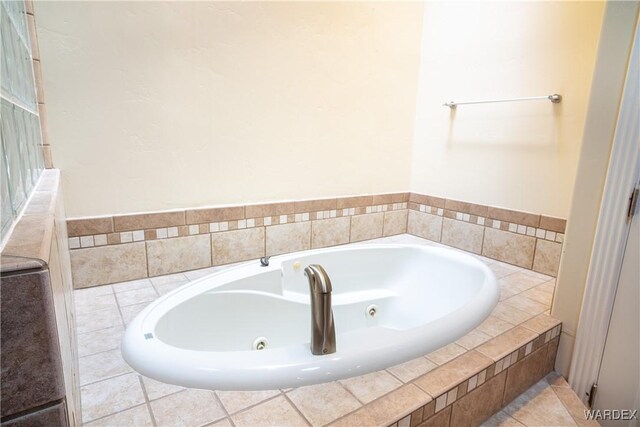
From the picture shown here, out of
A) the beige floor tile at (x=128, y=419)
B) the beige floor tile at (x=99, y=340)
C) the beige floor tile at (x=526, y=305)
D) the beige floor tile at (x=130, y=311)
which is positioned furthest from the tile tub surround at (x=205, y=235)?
the beige floor tile at (x=526, y=305)

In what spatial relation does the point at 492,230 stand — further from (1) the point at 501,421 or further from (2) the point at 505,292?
(1) the point at 501,421

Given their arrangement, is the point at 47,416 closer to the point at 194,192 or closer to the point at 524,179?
the point at 194,192

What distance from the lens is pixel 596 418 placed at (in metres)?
1.38

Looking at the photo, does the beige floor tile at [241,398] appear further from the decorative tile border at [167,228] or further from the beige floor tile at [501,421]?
the decorative tile border at [167,228]

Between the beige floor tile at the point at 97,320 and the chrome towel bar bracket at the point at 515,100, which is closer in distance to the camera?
the beige floor tile at the point at 97,320

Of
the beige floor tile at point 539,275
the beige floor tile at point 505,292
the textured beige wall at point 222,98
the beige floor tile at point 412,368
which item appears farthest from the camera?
the beige floor tile at point 539,275

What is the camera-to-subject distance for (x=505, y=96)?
2.10 metres

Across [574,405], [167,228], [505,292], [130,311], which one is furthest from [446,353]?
→ [167,228]

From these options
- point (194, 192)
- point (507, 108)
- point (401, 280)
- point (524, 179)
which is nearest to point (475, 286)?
point (401, 280)

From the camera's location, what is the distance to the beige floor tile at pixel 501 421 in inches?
50.0

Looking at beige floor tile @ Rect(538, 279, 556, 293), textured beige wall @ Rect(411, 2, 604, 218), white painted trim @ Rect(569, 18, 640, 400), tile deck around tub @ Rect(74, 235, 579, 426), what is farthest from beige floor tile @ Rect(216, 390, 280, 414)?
textured beige wall @ Rect(411, 2, 604, 218)

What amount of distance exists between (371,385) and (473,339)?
50 cm

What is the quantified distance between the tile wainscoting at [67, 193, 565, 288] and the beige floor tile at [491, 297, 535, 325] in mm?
583

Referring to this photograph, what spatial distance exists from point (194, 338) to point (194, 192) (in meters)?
0.70
